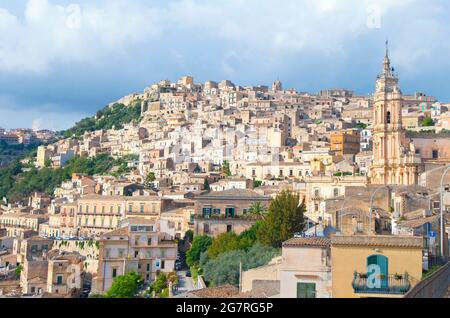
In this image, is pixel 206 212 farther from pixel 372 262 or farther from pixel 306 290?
pixel 372 262

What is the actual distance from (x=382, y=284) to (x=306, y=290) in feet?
7.25

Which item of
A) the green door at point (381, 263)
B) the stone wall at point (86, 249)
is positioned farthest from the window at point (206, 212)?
the green door at point (381, 263)

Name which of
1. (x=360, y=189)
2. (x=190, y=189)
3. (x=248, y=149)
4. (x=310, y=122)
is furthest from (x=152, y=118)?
(x=360, y=189)

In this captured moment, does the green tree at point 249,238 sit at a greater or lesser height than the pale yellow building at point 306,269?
greater

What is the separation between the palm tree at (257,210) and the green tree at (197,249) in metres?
3.20

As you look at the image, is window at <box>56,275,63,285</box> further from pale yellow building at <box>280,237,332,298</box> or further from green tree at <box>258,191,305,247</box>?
pale yellow building at <box>280,237,332,298</box>

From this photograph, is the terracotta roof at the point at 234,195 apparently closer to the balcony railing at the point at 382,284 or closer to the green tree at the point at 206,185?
the green tree at the point at 206,185

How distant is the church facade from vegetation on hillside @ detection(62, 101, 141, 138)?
7076cm

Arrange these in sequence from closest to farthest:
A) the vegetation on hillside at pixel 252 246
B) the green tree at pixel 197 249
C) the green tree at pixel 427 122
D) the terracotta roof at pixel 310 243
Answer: the terracotta roof at pixel 310 243
the vegetation on hillside at pixel 252 246
the green tree at pixel 197 249
the green tree at pixel 427 122

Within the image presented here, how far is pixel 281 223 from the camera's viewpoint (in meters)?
31.5

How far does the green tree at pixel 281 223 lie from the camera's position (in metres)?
31.0

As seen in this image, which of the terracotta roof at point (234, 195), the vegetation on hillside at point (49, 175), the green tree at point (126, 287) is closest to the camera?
the green tree at point (126, 287)
